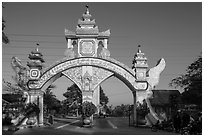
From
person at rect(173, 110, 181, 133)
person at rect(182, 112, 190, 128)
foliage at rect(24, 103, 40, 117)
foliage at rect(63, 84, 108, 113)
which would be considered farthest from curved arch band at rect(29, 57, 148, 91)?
foliage at rect(63, 84, 108, 113)

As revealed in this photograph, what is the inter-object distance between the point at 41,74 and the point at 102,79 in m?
2.69

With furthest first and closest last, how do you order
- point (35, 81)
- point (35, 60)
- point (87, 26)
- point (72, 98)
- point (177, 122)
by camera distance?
point (72, 98)
point (87, 26)
point (35, 60)
point (35, 81)
point (177, 122)

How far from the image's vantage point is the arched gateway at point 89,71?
12211mm

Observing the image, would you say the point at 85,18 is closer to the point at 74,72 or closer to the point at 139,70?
the point at 74,72

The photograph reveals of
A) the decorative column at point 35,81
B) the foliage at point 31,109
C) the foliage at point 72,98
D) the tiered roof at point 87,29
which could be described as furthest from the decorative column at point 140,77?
the foliage at point 72,98

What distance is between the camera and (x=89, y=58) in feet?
40.2

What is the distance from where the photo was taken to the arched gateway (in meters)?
12.2

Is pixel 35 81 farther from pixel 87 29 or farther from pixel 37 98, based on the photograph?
pixel 87 29

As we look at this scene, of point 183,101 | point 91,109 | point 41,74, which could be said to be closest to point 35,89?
point 41,74

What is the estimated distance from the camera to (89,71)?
41.5 ft

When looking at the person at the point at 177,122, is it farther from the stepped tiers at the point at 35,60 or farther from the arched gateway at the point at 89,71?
the stepped tiers at the point at 35,60

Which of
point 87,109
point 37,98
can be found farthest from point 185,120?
point 37,98

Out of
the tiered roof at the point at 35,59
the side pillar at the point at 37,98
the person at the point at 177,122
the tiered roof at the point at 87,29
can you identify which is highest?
the tiered roof at the point at 87,29

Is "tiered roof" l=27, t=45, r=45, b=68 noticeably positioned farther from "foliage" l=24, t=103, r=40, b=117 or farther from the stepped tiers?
"foliage" l=24, t=103, r=40, b=117
